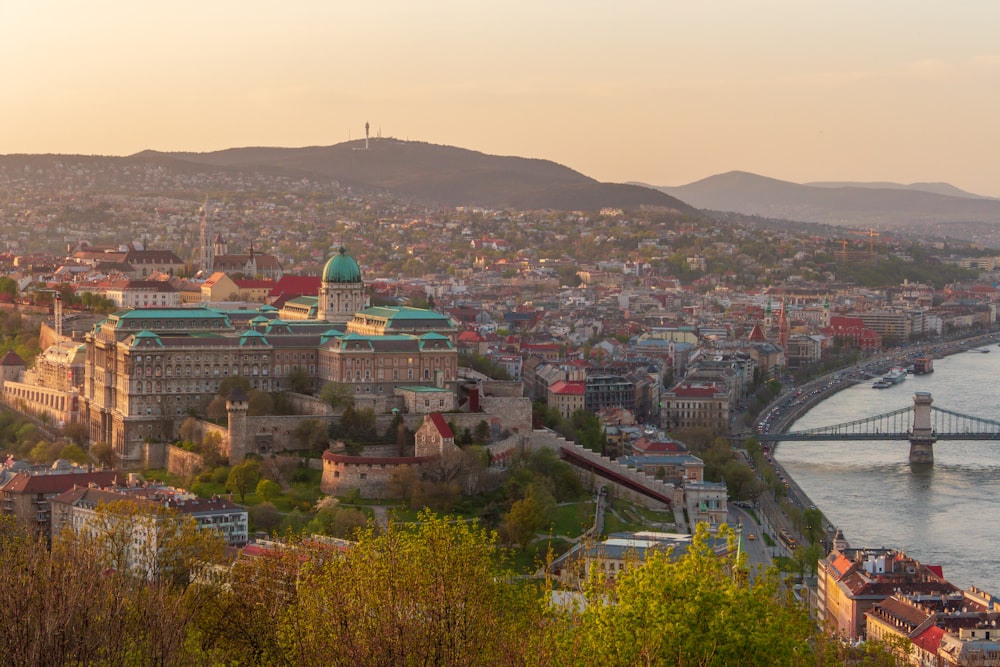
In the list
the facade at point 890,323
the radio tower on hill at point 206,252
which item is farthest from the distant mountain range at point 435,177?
the radio tower on hill at point 206,252

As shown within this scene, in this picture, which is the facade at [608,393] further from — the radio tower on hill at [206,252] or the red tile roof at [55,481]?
the red tile roof at [55,481]

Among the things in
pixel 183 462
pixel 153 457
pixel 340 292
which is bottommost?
pixel 153 457

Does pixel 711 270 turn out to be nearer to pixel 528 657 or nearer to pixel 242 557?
pixel 242 557

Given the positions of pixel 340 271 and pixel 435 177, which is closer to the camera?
pixel 340 271

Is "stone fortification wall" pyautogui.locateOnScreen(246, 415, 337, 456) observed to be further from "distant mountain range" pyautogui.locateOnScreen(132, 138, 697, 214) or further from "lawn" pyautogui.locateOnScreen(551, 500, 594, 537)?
"distant mountain range" pyautogui.locateOnScreen(132, 138, 697, 214)

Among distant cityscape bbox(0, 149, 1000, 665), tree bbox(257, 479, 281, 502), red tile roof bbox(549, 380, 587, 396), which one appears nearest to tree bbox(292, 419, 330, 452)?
distant cityscape bbox(0, 149, 1000, 665)

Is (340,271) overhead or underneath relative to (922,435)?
overhead

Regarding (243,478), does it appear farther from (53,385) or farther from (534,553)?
(53,385)

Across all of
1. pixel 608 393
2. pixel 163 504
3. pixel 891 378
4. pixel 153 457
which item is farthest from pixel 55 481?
pixel 891 378
